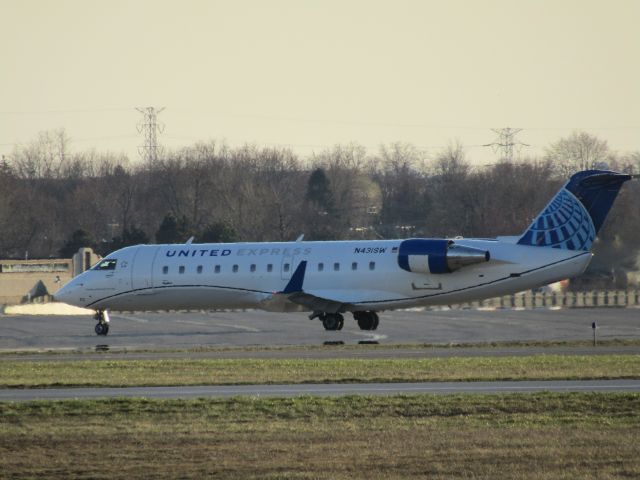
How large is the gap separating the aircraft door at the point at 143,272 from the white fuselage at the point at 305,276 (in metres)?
0.03

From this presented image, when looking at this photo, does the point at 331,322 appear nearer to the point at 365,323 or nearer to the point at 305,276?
the point at 365,323

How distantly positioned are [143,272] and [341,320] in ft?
23.4

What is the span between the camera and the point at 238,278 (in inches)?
1734

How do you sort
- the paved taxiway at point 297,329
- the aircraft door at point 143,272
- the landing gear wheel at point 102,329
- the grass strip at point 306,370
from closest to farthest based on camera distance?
the grass strip at point 306,370 < the paved taxiway at point 297,329 < the landing gear wheel at point 102,329 < the aircraft door at point 143,272

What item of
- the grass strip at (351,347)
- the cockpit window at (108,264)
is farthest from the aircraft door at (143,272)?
the grass strip at (351,347)

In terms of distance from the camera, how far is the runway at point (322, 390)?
23266mm

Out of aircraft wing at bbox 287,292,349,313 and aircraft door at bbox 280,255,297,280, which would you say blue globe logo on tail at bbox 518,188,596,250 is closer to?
aircraft wing at bbox 287,292,349,313

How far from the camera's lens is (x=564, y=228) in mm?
40938

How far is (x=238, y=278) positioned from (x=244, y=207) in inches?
2778

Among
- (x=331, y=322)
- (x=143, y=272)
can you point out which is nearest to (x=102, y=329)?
(x=143, y=272)

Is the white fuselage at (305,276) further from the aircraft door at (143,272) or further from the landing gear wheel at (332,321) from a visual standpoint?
the landing gear wheel at (332,321)

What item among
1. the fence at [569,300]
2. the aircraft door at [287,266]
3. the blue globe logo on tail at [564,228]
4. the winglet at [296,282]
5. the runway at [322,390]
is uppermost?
the blue globe logo on tail at [564,228]

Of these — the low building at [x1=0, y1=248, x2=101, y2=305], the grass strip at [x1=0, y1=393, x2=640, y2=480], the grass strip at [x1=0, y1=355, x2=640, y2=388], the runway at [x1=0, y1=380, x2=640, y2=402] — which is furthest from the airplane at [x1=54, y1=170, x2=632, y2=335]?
the low building at [x1=0, y1=248, x2=101, y2=305]

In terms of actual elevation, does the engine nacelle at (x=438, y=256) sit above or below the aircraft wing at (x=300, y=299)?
above
